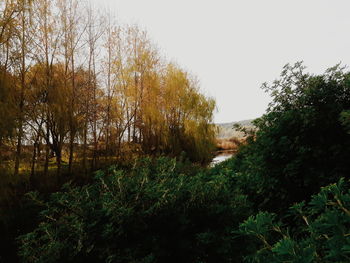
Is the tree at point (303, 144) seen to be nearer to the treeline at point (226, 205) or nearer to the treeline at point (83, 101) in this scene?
the treeline at point (226, 205)

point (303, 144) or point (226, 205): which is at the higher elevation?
point (303, 144)

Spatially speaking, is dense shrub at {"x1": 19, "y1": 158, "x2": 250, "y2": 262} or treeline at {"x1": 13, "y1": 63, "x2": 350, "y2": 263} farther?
dense shrub at {"x1": 19, "y1": 158, "x2": 250, "y2": 262}

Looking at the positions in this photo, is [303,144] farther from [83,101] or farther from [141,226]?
[83,101]

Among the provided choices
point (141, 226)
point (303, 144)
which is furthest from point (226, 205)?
point (303, 144)

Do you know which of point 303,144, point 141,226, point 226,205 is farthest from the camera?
point 303,144

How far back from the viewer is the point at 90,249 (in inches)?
83.7

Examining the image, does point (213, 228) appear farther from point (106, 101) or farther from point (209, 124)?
point (209, 124)

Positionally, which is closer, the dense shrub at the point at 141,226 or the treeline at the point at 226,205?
the treeline at the point at 226,205

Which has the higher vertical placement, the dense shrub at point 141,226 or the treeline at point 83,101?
the treeline at point 83,101

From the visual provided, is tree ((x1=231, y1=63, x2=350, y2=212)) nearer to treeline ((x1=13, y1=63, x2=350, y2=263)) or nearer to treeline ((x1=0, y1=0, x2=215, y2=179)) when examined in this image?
Result: treeline ((x1=13, y1=63, x2=350, y2=263))

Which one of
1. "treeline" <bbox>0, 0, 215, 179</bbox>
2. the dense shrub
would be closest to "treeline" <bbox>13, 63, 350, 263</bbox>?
the dense shrub

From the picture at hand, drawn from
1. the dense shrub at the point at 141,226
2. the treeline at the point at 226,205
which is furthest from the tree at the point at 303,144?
the dense shrub at the point at 141,226

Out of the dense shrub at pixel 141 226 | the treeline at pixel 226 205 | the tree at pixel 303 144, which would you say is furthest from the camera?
the tree at pixel 303 144

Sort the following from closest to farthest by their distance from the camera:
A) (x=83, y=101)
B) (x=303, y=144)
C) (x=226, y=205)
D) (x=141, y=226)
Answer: (x=141, y=226) < (x=226, y=205) < (x=303, y=144) < (x=83, y=101)
